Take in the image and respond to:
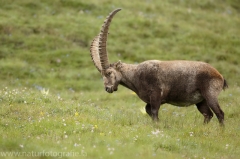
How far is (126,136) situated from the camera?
950 cm

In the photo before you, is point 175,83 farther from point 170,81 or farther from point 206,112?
point 206,112

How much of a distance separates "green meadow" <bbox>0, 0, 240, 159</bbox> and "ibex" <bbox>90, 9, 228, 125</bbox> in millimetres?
659

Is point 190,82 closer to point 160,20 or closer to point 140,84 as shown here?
point 140,84

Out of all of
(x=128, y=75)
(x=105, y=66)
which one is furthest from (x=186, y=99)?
(x=105, y=66)

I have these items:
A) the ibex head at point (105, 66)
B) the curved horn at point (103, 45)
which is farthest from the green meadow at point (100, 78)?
the curved horn at point (103, 45)

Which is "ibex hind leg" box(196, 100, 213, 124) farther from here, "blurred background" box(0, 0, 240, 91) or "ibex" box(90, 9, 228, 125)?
"blurred background" box(0, 0, 240, 91)

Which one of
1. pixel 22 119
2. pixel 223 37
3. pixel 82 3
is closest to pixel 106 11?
pixel 82 3

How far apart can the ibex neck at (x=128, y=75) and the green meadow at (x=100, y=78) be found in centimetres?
94

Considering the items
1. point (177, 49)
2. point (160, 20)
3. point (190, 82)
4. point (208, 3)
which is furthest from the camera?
point (208, 3)

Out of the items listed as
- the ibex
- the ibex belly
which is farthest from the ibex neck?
the ibex belly

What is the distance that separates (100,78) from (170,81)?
35.5ft

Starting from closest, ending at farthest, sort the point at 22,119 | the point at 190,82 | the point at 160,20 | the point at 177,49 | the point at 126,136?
the point at 126,136 < the point at 22,119 < the point at 190,82 < the point at 177,49 < the point at 160,20

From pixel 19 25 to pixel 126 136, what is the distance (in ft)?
59.9

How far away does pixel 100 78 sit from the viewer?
74.1 ft
